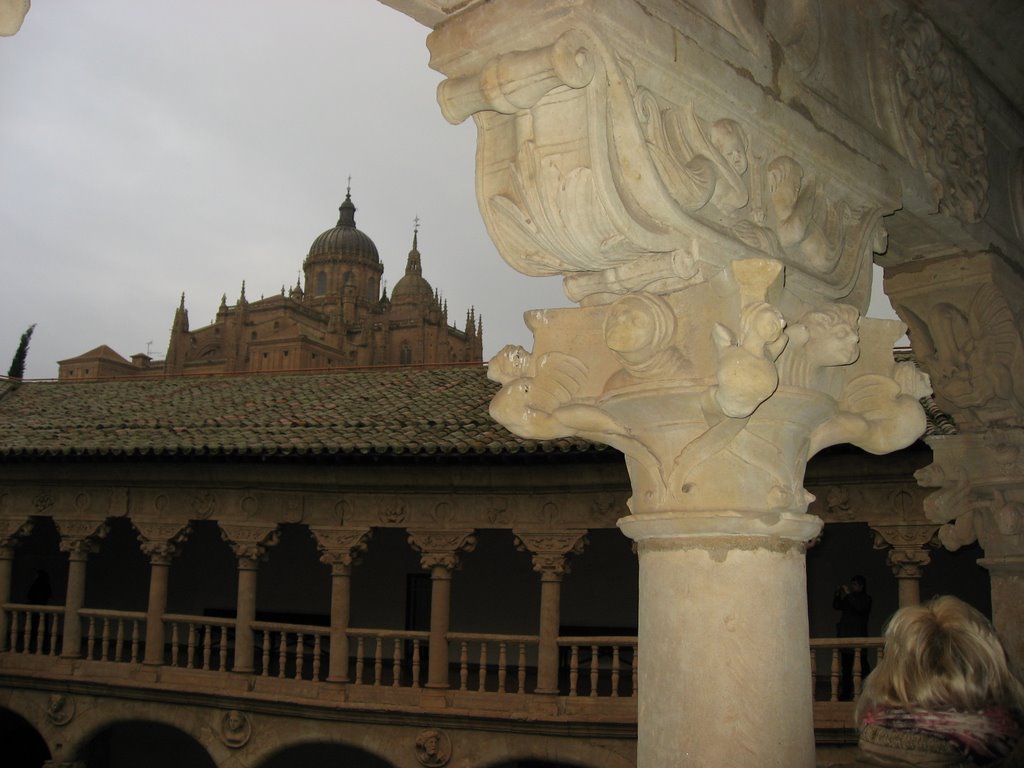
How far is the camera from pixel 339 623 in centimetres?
1191

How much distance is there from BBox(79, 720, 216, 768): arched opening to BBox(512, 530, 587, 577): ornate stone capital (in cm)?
703

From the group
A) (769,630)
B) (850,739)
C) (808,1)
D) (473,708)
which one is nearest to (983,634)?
→ (769,630)

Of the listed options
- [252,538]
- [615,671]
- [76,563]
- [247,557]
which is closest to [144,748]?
[76,563]

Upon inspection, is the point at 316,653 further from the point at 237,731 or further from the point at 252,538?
the point at 252,538

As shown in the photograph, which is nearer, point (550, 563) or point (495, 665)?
point (550, 563)

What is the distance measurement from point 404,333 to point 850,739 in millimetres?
55839

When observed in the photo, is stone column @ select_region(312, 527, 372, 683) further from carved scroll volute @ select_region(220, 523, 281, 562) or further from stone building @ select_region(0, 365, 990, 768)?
carved scroll volute @ select_region(220, 523, 281, 562)

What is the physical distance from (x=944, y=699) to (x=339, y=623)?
35.2 ft

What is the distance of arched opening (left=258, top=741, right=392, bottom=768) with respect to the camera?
14.4m

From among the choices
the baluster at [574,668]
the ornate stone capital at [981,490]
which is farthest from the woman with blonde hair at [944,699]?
the baluster at [574,668]

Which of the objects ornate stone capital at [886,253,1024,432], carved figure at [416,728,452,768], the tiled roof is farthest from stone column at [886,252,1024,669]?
carved figure at [416,728,452,768]

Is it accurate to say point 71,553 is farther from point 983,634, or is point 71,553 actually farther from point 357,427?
point 983,634

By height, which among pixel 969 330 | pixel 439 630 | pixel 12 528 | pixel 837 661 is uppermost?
pixel 969 330

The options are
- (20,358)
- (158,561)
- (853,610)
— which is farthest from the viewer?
(20,358)
